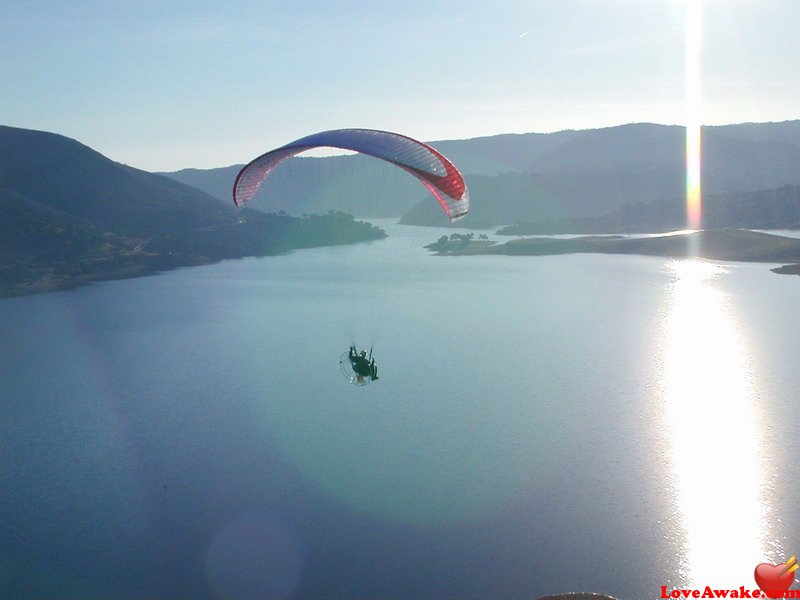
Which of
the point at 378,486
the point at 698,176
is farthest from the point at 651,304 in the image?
the point at 698,176

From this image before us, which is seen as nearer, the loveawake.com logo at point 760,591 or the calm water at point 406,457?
the loveawake.com logo at point 760,591

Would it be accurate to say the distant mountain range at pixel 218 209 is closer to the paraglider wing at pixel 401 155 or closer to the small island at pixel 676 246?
the small island at pixel 676 246

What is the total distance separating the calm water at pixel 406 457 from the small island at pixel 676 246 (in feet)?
99.2

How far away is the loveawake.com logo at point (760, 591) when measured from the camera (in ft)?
44.0

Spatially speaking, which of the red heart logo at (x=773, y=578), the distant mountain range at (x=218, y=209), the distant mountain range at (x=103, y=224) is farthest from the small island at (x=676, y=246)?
the red heart logo at (x=773, y=578)

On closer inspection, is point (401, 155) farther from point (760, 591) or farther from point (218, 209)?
point (218, 209)

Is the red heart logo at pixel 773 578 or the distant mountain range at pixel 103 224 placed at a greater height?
the distant mountain range at pixel 103 224

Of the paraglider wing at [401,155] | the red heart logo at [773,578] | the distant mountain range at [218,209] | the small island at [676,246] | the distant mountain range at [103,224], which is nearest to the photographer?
the red heart logo at [773,578]

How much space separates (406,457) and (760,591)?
10394 mm

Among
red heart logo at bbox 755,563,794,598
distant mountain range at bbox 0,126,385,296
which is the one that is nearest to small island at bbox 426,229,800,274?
distant mountain range at bbox 0,126,385,296

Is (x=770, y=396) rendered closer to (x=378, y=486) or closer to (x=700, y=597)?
(x=700, y=597)

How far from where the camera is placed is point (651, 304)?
4631 cm

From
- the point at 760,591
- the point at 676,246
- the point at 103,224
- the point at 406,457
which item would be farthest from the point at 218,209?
the point at 760,591

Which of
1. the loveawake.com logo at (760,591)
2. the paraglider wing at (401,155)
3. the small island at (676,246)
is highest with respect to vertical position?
the paraglider wing at (401,155)
